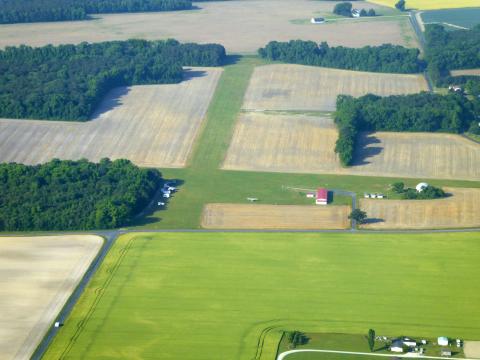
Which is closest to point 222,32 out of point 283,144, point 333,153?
point 283,144

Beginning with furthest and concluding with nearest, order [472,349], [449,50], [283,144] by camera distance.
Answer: [449,50] → [283,144] → [472,349]

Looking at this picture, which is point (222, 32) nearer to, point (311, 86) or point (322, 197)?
point (311, 86)

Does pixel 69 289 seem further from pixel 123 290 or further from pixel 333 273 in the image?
pixel 333 273

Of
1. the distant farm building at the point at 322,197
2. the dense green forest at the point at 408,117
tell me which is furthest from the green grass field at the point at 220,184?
the dense green forest at the point at 408,117

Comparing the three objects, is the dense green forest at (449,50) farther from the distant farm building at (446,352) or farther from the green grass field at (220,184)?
the distant farm building at (446,352)

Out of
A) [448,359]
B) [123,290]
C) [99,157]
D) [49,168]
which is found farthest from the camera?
[99,157]

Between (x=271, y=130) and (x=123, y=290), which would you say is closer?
(x=123, y=290)

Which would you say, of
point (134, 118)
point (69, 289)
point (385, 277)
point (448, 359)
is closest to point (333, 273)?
point (385, 277)
